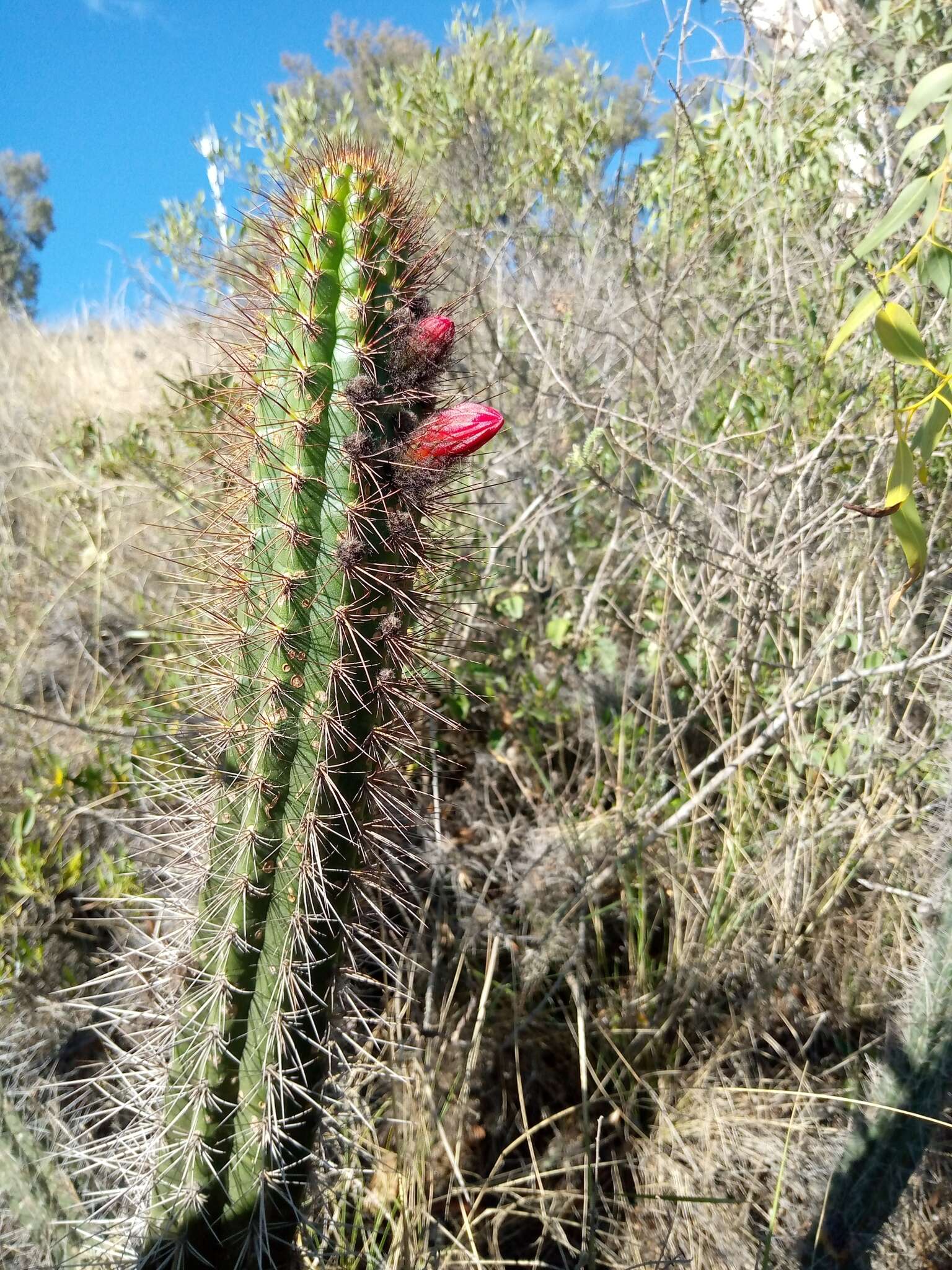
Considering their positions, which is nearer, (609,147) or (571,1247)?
(571,1247)

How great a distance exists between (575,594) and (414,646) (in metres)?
2.03

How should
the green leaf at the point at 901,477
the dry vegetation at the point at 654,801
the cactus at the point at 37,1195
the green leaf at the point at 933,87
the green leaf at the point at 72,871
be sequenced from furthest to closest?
the green leaf at the point at 72,871
the dry vegetation at the point at 654,801
the cactus at the point at 37,1195
the green leaf at the point at 933,87
the green leaf at the point at 901,477

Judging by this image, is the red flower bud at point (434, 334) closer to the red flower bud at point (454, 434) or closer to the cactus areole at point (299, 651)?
the cactus areole at point (299, 651)

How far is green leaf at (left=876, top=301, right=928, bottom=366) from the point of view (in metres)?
1.11

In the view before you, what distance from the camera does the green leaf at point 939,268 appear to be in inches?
48.4

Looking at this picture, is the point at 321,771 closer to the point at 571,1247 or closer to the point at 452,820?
the point at 571,1247

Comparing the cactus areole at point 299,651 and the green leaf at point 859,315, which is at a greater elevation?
the green leaf at point 859,315

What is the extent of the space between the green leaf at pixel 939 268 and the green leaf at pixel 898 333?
17 centimetres

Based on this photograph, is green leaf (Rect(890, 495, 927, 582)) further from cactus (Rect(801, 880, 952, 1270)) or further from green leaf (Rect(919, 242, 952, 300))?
cactus (Rect(801, 880, 952, 1270))

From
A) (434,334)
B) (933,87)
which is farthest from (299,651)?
(933,87)

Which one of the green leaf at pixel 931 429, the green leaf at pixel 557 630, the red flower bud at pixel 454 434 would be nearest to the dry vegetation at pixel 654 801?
the green leaf at pixel 557 630

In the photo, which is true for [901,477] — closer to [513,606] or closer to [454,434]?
[454,434]

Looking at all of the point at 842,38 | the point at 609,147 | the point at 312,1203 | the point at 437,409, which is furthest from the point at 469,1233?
the point at 609,147

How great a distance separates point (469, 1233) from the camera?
183cm
